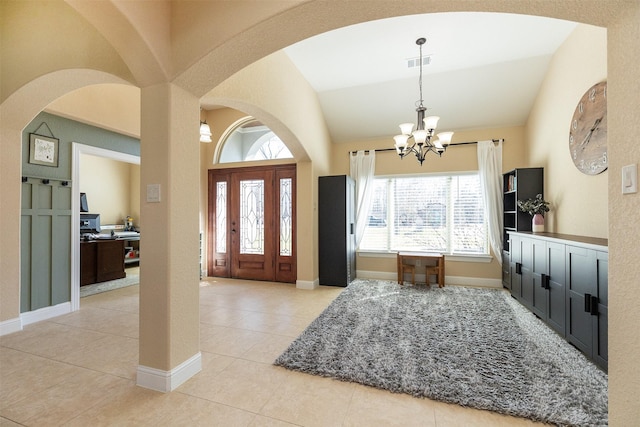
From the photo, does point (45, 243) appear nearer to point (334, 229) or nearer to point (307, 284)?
point (307, 284)

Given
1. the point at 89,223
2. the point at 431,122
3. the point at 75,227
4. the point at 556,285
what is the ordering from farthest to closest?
Result: the point at 89,223 → the point at 75,227 → the point at 431,122 → the point at 556,285

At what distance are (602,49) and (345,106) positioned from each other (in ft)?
10.4

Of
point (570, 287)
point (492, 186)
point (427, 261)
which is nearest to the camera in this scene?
point (570, 287)

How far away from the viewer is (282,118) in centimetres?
348

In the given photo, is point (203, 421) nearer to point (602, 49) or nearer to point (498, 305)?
point (498, 305)

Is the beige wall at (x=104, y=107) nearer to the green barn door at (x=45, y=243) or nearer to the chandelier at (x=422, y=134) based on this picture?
the green barn door at (x=45, y=243)

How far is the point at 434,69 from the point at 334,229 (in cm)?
291

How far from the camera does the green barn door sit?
119 inches

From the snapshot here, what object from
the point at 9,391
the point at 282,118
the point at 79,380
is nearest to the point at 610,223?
the point at 282,118

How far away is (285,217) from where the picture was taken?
4.91 m

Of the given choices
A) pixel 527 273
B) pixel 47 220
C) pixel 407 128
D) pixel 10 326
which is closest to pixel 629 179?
pixel 407 128

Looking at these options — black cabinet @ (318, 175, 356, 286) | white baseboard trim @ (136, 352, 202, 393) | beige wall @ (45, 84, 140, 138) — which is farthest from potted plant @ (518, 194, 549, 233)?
beige wall @ (45, 84, 140, 138)

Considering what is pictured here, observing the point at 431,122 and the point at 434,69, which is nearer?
the point at 431,122

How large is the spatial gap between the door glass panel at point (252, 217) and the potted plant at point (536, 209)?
4.24 metres
